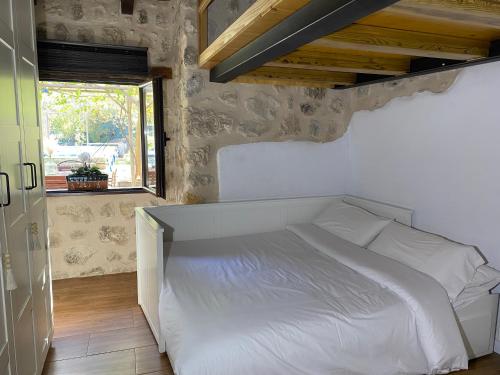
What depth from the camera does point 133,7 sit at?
3.43 meters

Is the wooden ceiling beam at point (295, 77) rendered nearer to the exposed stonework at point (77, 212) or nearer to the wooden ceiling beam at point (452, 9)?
the wooden ceiling beam at point (452, 9)

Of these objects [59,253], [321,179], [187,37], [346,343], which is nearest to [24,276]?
[346,343]

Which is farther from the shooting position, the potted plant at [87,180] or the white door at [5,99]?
the potted plant at [87,180]

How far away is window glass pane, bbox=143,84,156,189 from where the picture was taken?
3566 millimetres

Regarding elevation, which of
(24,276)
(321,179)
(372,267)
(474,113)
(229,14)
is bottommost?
(372,267)

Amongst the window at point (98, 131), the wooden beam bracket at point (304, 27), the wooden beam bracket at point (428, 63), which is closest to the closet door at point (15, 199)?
the wooden beam bracket at point (304, 27)

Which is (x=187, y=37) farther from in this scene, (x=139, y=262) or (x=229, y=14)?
(x=139, y=262)

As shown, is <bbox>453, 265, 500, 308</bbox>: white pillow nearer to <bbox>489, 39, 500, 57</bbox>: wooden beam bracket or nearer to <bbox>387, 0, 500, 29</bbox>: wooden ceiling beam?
<bbox>489, 39, 500, 57</bbox>: wooden beam bracket

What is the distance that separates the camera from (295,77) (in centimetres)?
314

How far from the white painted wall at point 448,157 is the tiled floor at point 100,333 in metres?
2.04

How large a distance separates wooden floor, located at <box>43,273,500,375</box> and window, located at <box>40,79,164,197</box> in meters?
1.08

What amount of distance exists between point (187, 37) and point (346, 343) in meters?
2.58

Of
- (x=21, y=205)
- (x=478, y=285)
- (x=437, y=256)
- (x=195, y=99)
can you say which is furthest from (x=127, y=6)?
(x=478, y=285)

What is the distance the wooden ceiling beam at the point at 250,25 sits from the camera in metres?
1.73
